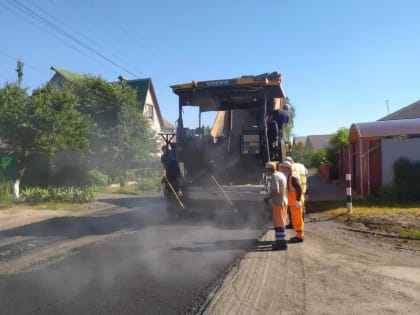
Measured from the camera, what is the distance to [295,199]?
7.23 metres

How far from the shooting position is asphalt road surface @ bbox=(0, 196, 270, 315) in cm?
433

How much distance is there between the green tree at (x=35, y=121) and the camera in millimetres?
13039

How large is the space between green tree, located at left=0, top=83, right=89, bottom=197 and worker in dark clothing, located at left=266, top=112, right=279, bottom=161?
313 inches

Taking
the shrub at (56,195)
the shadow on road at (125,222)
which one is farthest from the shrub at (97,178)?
the shadow on road at (125,222)

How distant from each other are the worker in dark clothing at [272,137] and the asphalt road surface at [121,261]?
135 cm

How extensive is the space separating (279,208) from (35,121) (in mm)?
9691

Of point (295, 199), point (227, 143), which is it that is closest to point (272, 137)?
point (227, 143)

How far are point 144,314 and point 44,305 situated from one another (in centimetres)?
112

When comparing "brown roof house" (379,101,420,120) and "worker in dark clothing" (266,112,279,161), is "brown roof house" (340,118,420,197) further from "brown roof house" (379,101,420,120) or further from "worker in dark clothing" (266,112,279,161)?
"brown roof house" (379,101,420,120)

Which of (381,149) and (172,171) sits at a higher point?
(381,149)

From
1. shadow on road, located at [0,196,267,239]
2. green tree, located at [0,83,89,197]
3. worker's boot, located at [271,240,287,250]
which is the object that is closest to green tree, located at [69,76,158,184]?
green tree, located at [0,83,89,197]

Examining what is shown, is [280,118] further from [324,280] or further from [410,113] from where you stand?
[410,113]

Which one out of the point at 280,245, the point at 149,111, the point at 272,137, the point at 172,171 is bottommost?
the point at 280,245

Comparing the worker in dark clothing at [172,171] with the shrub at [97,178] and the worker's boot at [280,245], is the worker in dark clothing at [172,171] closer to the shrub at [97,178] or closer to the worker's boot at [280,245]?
the worker's boot at [280,245]
